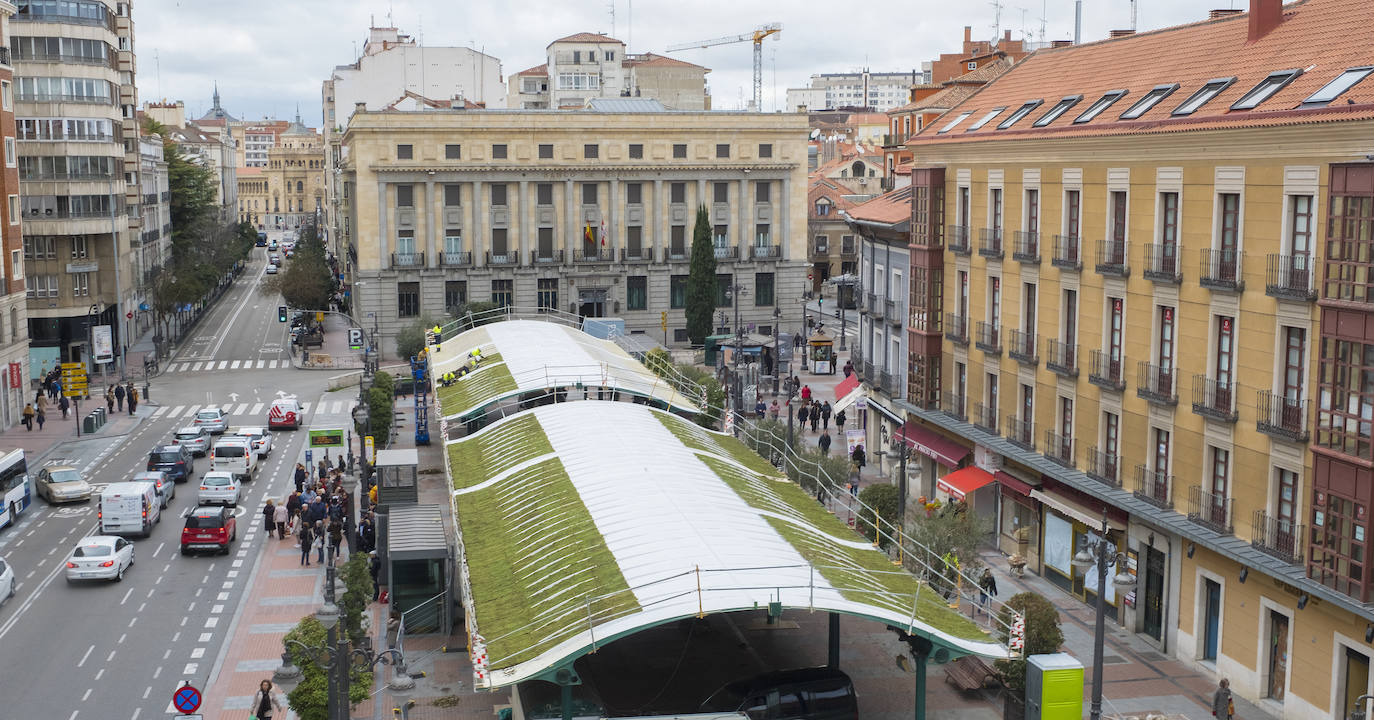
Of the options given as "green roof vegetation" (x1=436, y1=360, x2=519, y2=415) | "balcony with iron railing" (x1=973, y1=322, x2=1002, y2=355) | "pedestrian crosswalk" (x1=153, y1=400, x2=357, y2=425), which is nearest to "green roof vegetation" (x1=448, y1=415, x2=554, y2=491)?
"green roof vegetation" (x1=436, y1=360, x2=519, y2=415)

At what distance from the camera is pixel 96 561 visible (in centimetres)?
4091

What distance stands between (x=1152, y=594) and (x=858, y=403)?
27.9 m

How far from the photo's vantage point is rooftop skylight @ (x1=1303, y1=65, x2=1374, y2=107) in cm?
2903

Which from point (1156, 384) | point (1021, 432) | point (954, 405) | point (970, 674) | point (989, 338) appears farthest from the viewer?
point (954, 405)

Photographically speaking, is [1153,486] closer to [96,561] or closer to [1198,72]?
[1198,72]

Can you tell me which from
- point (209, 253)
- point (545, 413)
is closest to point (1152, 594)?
point (545, 413)

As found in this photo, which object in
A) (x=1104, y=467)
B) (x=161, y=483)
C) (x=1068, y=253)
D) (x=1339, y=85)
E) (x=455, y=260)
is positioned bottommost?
(x=161, y=483)

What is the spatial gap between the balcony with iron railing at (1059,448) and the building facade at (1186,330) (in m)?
0.08

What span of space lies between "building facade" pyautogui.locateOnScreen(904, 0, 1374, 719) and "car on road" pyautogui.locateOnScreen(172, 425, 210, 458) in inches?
1263

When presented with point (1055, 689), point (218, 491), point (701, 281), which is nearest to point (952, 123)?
point (1055, 689)

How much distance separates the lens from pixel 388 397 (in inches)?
2382

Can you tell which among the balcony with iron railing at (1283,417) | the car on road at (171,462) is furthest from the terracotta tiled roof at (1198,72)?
the car on road at (171,462)

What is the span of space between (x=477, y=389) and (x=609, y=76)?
101 metres

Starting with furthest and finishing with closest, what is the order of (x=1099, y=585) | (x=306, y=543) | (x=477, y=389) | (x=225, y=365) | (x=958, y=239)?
(x=225, y=365) → (x=477, y=389) → (x=958, y=239) → (x=306, y=543) → (x=1099, y=585)
